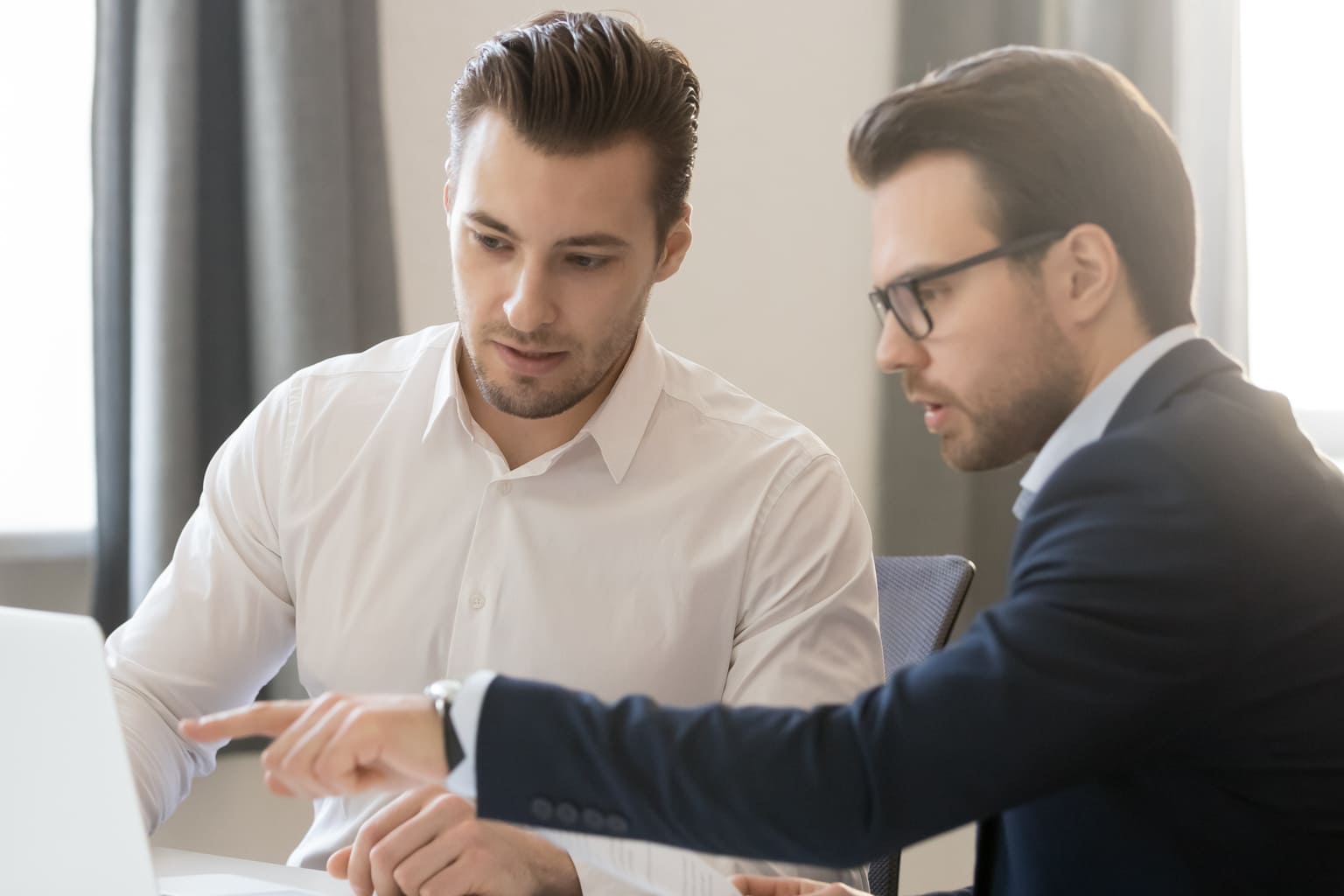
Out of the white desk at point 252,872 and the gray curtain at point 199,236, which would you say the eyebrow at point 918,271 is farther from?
the gray curtain at point 199,236

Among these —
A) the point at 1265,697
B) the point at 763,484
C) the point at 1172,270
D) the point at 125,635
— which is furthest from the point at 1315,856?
the point at 125,635

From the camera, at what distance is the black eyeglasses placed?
3.34 feet

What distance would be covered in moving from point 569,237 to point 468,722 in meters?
0.71

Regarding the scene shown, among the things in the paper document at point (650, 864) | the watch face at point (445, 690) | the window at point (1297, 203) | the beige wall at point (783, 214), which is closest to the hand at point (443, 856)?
the paper document at point (650, 864)

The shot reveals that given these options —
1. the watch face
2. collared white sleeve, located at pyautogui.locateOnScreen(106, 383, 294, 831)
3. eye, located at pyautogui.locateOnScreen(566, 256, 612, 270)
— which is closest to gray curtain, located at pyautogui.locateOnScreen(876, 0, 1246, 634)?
eye, located at pyautogui.locateOnScreen(566, 256, 612, 270)

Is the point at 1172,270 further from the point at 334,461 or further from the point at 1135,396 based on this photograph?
the point at 334,461

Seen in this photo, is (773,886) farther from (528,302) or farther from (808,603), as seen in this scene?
(528,302)

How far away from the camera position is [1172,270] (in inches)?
41.1

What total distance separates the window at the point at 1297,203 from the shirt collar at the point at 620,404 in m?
1.57

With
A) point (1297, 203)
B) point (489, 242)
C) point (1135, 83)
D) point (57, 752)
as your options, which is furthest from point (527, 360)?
point (1297, 203)

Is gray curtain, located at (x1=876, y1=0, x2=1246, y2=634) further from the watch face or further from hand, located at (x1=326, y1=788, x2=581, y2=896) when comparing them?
the watch face

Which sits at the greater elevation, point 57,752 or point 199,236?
point 199,236

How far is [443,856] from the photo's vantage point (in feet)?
3.81

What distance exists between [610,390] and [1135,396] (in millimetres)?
763
